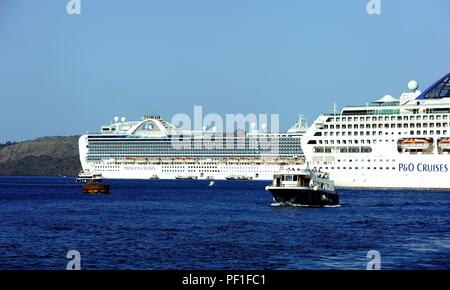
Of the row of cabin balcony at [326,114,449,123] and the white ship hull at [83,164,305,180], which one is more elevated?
the row of cabin balcony at [326,114,449,123]

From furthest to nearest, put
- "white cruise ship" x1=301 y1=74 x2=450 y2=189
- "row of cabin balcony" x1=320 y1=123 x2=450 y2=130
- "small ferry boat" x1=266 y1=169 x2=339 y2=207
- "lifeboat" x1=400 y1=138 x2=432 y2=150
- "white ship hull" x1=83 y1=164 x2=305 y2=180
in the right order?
1. "white ship hull" x1=83 y1=164 x2=305 y2=180
2. "row of cabin balcony" x1=320 y1=123 x2=450 y2=130
3. "lifeboat" x1=400 y1=138 x2=432 y2=150
4. "white cruise ship" x1=301 y1=74 x2=450 y2=189
5. "small ferry boat" x1=266 y1=169 x2=339 y2=207

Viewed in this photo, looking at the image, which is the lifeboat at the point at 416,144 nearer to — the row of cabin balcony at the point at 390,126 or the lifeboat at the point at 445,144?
the lifeboat at the point at 445,144

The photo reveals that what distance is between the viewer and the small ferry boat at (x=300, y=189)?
51.9m

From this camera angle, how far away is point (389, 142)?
82062 mm

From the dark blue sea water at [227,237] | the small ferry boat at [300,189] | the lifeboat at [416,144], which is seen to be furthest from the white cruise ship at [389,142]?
the small ferry boat at [300,189]

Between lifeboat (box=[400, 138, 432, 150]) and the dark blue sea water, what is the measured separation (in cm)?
2691

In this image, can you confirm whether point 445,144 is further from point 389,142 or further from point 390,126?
point 390,126

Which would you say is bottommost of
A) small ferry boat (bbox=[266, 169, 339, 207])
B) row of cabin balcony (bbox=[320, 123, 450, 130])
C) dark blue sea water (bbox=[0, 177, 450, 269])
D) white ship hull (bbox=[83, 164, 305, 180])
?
dark blue sea water (bbox=[0, 177, 450, 269])

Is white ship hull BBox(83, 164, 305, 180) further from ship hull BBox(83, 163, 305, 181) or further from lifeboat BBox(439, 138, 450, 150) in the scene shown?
lifeboat BBox(439, 138, 450, 150)

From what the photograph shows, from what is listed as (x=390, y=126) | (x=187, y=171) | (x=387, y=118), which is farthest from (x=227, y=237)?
(x=187, y=171)

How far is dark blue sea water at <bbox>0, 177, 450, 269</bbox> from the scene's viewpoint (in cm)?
2642

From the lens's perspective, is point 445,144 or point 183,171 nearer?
point 445,144

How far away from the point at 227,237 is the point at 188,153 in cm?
11150

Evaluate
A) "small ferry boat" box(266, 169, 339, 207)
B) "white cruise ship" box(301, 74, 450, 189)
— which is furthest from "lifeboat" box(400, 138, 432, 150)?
"small ferry boat" box(266, 169, 339, 207)
